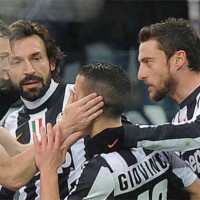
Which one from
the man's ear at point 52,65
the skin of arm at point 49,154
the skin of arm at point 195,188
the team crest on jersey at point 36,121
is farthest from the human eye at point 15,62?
the skin of arm at point 195,188

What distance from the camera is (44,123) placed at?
3189 mm

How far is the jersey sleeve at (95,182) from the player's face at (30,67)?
1.11 meters

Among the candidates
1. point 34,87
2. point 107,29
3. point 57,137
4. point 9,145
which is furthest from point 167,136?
point 107,29

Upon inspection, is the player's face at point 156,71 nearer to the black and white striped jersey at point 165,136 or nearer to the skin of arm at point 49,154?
the black and white striped jersey at point 165,136

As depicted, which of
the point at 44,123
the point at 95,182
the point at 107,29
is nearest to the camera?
the point at 95,182

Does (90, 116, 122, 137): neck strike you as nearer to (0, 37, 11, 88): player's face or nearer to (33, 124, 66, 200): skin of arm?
(33, 124, 66, 200): skin of arm

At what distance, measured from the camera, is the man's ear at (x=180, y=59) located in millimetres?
2807

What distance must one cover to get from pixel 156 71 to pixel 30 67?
2.75ft

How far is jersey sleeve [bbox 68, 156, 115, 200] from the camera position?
87.4 inches

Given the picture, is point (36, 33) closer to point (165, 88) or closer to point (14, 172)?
point (165, 88)

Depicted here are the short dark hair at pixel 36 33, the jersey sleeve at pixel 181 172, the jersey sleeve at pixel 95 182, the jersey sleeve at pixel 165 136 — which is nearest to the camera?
the jersey sleeve at pixel 95 182

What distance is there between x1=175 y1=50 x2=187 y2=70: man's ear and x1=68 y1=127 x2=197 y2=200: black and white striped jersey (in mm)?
479

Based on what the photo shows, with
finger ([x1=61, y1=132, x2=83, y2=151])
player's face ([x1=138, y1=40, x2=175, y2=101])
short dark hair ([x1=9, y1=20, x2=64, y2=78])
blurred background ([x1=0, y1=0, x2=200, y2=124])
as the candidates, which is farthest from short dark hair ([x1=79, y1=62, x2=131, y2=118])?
blurred background ([x1=0, y1=0, x2=200, y2=124])

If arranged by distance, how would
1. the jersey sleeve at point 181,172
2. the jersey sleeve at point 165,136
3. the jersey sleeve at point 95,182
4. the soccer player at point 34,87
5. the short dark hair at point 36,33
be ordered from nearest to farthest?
the jersey sleeve at point 95,182 → the jersey sleeve at point 165,136 → the jersey sleeve at point 181,172 → the soccer player at point 34,87 → the short dark hair at point 36,33
